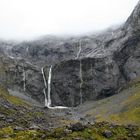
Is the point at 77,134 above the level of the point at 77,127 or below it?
below

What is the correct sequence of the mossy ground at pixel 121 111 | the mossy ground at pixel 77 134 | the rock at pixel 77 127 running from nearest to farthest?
the mossy ground at pixel 77 134 < the rock at pixel 77 127 < the mossy ground at pixel 121 111

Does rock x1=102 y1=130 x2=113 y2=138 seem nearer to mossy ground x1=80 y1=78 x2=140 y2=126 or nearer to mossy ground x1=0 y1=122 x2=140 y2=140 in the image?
mossy ground x1=0 y1=122 x2=140 y2=140

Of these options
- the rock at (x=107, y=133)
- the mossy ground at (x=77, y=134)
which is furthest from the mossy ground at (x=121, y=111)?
the rock at (x=107, y=133)

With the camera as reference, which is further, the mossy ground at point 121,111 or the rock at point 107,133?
the mossy ground at point 121,111

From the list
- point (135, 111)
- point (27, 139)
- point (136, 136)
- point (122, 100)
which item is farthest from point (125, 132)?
point (122, 100)

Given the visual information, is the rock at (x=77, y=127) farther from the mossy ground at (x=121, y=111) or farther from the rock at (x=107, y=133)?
the mossy ground at (x=121, y=111)

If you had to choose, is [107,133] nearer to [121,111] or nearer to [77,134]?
[77,134]

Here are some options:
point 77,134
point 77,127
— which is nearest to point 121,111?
point 77,127

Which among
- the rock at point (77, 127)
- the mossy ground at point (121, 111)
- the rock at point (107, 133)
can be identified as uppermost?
the rock at point (77, 127)

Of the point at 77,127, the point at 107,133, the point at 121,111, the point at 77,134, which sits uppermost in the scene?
the point at 77,127

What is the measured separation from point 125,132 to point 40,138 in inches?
608

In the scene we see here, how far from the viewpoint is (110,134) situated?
218ft

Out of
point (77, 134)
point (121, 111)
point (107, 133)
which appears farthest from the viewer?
point (121, 111)

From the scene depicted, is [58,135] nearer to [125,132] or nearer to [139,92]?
[125,132]
